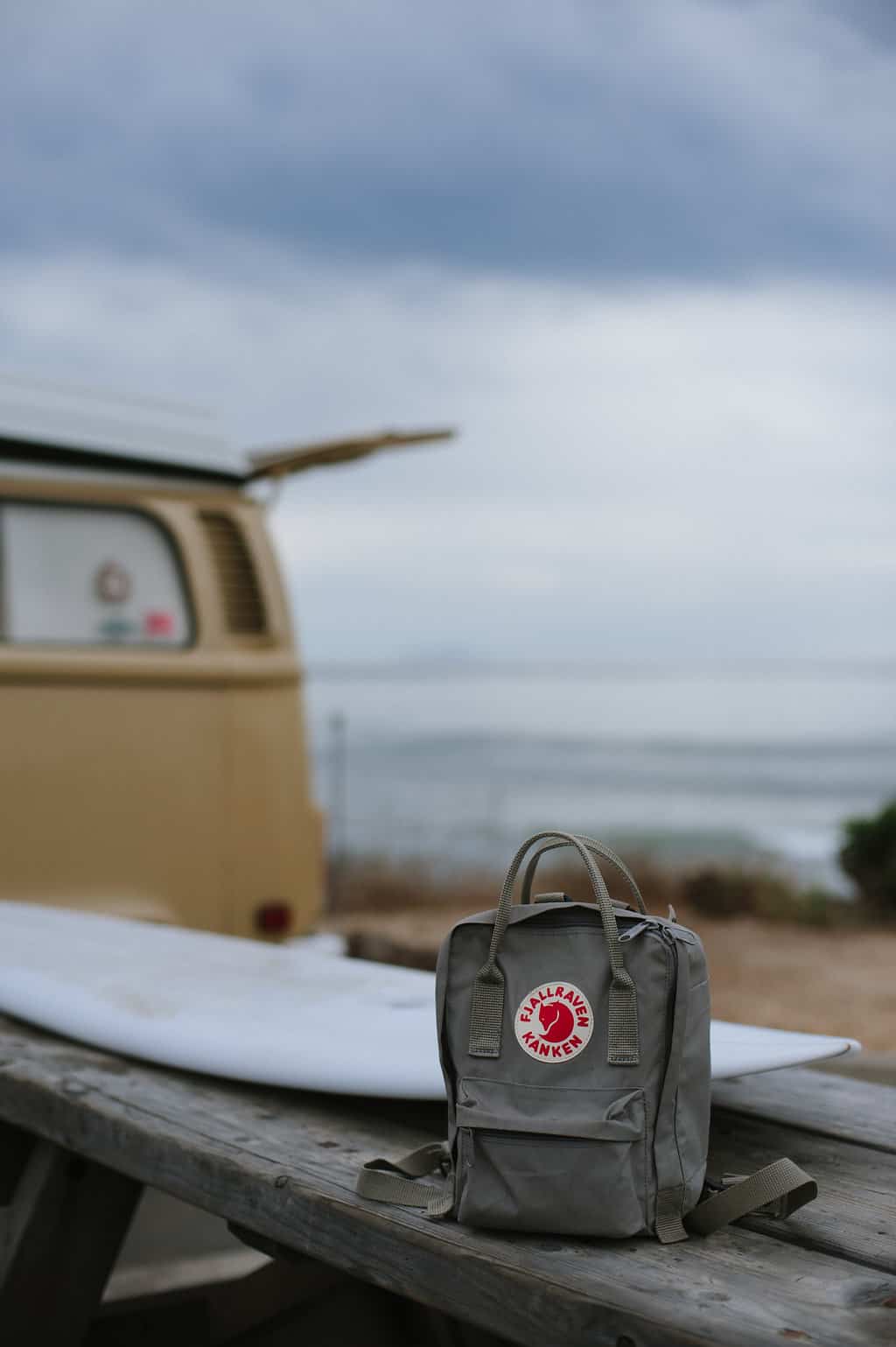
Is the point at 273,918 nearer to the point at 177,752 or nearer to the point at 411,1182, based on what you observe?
the point at 177,752

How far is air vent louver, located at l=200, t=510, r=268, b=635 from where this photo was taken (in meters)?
5.18

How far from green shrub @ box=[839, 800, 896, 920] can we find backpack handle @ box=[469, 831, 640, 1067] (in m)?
10.7

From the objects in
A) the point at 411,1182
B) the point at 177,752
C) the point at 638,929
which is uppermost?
the point at 177,752

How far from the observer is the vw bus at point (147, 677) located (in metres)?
4.50

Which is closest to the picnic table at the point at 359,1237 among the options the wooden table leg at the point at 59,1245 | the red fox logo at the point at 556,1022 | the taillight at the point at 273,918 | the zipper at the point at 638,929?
the wooden table leg at the point at 59,1245

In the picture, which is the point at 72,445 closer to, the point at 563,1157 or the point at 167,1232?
the point at 167,1232

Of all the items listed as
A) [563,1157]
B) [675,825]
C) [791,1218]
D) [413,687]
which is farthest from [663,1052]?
[413,687]

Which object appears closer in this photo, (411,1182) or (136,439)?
(411,1182)

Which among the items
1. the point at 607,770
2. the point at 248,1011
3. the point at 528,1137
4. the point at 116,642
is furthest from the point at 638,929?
the point at 607,770

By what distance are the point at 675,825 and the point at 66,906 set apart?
66.6 feet

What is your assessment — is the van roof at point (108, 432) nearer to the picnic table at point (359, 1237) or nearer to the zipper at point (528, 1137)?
the picnic table at point (359, 1237)

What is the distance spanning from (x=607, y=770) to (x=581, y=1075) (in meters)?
31.7

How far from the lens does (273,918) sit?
16.3 feet

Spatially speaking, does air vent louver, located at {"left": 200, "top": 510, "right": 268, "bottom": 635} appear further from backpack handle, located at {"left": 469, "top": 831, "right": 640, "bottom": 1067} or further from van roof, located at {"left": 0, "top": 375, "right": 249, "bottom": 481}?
backpack handle, located at {"left": 469, "top": 831, "right": 640, "bottom": 1067}
